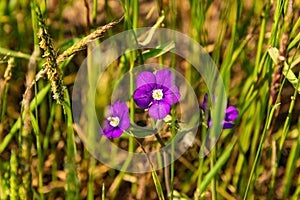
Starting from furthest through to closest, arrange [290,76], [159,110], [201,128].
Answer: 1. [201,128]
2. [290,76]
3. [159,110]

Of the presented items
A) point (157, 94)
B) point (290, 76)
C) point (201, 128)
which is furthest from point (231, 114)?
point (201, 128)

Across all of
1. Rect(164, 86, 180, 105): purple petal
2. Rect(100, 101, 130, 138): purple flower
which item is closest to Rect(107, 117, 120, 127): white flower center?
Rect(100, 101, 130, 138): purple flower

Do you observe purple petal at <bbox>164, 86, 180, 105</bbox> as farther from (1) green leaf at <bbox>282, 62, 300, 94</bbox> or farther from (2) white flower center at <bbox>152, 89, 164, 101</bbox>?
(1) green leaf at <bbox>282, 62, 300, 94</bbox>

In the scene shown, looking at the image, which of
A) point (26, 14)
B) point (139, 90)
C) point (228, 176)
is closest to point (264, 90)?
point (228, 176)

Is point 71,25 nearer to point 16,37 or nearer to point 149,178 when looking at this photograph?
point 16,37

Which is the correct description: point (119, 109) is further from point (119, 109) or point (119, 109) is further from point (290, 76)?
point (290, 76)

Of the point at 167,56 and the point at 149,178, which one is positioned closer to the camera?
the point at 149,178

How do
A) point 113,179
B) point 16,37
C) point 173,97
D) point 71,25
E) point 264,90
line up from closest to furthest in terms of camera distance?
1. point 173,97
2. point 264,90
3. point 113,179
4. point 16,37
5. point 71,25
